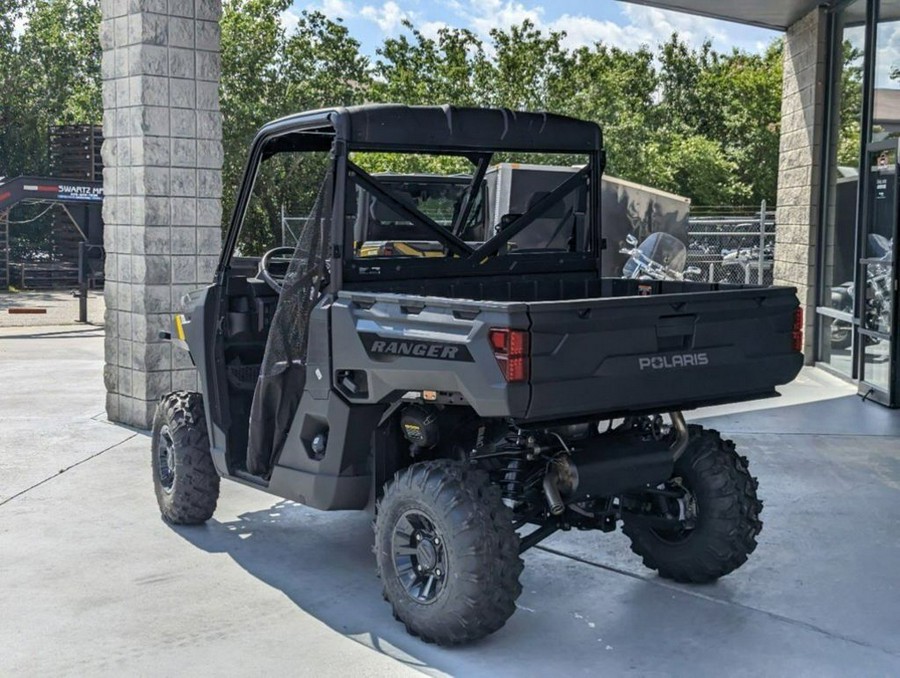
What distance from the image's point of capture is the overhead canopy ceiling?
41.1ft

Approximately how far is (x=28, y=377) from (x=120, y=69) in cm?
420

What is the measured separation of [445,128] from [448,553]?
1.96 metres

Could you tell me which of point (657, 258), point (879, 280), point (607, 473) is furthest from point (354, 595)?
point (657, 258)

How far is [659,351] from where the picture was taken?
4742mm

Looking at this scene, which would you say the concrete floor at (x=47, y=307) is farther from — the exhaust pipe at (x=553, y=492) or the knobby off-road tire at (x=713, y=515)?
the exhaust pipe at (x=553, y=492)

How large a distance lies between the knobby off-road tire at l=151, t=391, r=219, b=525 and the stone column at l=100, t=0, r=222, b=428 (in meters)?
2.69

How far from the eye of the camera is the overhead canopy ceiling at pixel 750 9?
1253cm

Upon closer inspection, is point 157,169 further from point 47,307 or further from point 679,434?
point 47,307

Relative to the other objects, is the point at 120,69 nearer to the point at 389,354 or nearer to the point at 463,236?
the point at 463,236

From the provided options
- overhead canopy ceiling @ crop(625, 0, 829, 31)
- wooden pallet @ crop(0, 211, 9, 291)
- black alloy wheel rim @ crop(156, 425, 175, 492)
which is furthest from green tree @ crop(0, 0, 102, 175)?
black alloy wheel rim @ crop(156, 425, 175, 492)

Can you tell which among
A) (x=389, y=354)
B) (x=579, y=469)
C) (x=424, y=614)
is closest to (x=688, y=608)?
(x=579, y=469)

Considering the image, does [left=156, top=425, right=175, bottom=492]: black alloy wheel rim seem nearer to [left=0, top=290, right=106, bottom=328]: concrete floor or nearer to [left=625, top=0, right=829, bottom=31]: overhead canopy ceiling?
[left=625, top=0, right=829, bottom=31]: overhead canopy ceiling

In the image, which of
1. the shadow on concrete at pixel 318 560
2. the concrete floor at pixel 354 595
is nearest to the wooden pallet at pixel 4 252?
the concrete floor at pixel 354 595

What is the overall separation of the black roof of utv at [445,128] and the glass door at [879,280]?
5.73 m
